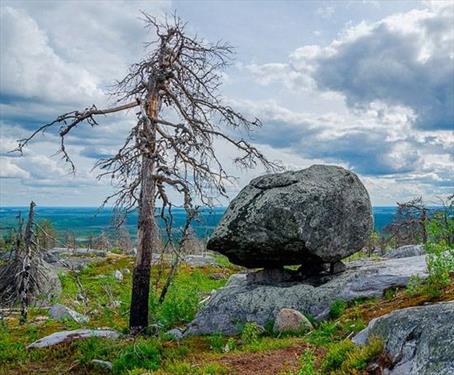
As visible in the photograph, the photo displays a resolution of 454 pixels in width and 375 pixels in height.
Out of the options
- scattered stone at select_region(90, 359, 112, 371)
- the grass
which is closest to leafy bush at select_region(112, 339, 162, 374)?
the grass

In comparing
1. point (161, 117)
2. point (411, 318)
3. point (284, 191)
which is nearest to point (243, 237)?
point (284, 191)

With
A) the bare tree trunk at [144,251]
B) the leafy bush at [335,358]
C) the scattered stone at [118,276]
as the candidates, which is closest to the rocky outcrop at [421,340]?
the leafy bush at [335,358]

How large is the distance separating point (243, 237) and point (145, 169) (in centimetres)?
425

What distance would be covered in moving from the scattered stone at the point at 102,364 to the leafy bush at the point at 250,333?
3899 mm

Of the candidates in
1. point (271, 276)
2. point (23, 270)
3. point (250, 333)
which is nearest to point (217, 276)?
point (23, 270)

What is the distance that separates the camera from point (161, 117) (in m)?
19.4

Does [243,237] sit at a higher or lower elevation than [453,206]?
lower

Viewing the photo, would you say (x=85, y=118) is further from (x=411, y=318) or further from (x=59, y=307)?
(x=411, y=318)

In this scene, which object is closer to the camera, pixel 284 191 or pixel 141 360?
pixel 141 360

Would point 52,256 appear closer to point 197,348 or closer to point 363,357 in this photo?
point 197,348

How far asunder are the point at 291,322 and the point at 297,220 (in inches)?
152

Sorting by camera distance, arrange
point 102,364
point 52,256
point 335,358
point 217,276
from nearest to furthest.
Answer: point 335,358
point 102,364
point 52,256
point 217,276

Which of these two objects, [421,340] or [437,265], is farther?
[437,265]

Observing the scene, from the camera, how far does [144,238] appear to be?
1772 centimetres
